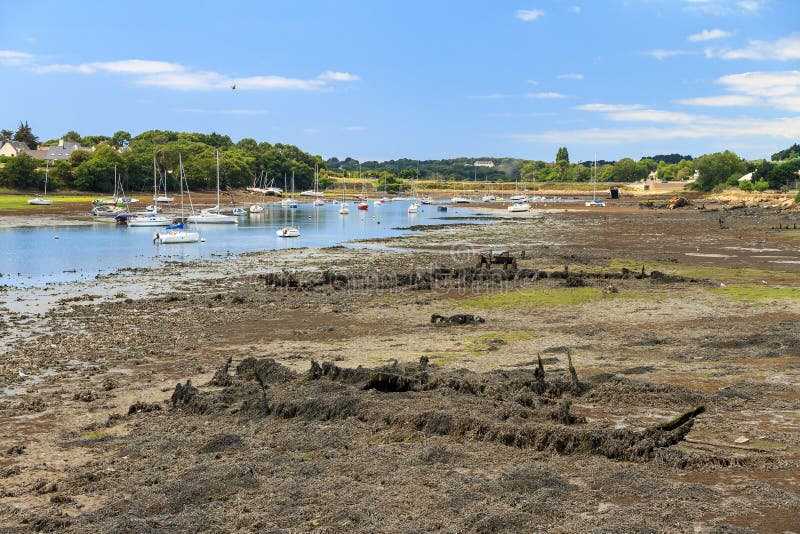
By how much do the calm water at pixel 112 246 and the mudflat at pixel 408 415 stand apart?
16.5 m

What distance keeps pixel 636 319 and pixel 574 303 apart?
429cm

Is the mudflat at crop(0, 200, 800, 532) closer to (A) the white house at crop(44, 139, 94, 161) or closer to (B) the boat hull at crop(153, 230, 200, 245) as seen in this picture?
(B) the boat hull at crop(153, 230, 200, 245)

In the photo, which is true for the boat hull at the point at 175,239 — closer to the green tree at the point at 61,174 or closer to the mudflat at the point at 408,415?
the mudflat at the point at 408,415

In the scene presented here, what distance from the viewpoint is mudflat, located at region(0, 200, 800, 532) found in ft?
34.3

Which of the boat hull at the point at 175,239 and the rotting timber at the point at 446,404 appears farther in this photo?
the boat hull at the point at 175,239

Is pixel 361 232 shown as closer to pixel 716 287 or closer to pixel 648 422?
pixel 716 287

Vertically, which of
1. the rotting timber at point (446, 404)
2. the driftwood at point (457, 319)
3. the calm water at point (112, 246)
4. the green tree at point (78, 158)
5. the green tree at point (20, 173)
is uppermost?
the green tree at point (78, 158)

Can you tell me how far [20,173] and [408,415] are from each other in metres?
145

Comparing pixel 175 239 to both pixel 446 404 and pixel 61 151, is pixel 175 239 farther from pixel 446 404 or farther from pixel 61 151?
pixel 61 151

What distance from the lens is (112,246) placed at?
64.4 metres

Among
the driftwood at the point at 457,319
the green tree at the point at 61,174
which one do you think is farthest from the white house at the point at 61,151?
the driftwood at the point at 457,319

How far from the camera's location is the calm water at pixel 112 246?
1821 inches

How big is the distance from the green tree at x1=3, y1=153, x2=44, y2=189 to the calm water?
5327cm

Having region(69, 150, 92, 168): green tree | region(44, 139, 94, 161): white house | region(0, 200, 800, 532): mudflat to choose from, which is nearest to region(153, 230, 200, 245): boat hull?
region(0, 200, 800, 532): mudflat
